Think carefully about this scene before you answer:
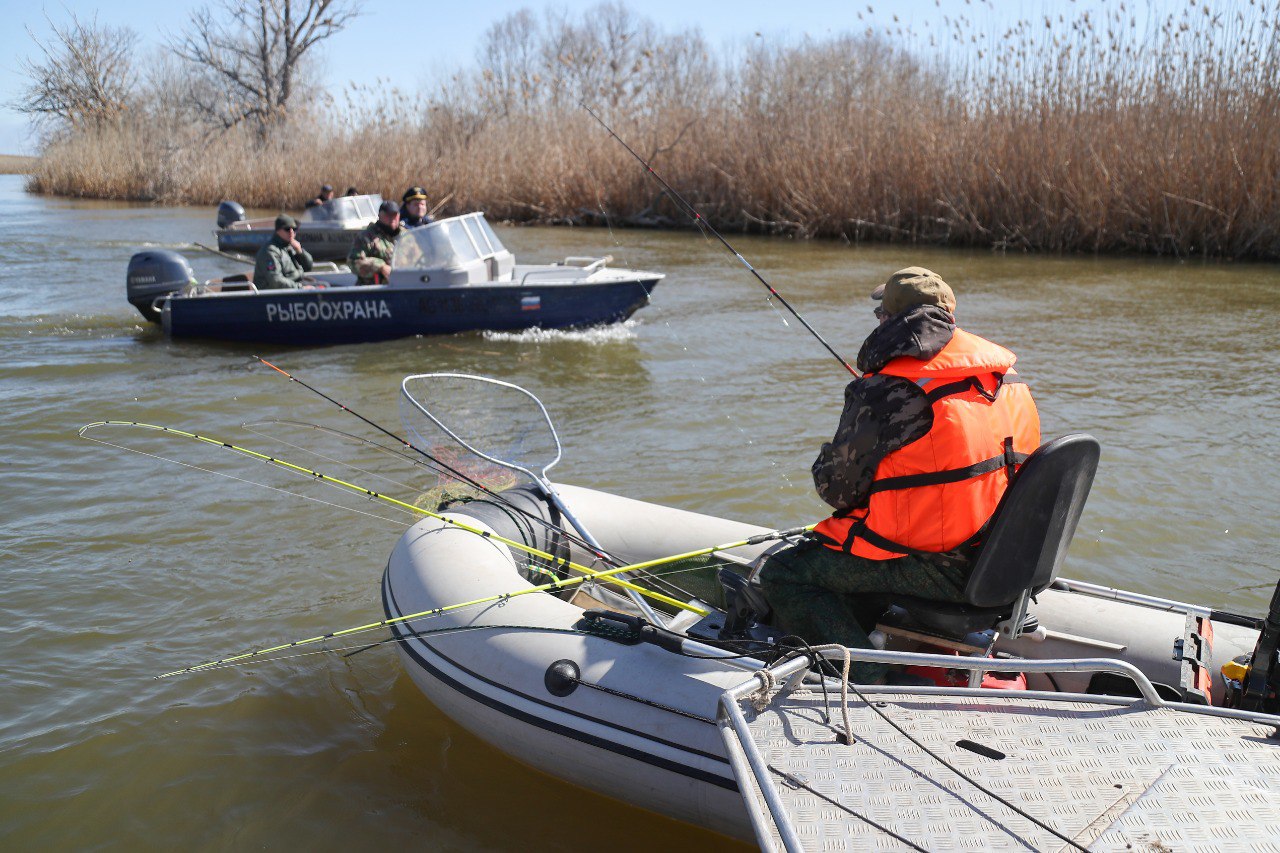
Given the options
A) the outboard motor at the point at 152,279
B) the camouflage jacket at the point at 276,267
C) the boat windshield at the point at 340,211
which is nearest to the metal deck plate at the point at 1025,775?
the camouflage jacket at the point at 276,267

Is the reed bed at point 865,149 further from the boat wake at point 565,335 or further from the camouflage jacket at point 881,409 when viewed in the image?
the camouflage jacket at point 881,409

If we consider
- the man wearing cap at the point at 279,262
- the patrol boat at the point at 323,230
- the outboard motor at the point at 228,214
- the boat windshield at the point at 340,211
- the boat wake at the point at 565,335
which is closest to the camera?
the boat wake at the point at 565,335

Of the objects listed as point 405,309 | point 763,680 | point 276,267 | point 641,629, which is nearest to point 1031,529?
point 763,680

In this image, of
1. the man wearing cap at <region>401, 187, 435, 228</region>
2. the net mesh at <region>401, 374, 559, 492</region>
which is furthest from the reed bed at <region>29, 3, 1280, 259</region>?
the net mesh at <region>401, 374, 559, 492</region>

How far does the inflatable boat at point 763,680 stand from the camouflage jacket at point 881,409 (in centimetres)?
37

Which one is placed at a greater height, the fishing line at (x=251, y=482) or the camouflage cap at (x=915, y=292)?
the camouflage cap at (x=915, y=292)

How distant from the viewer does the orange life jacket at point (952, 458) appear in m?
2.93

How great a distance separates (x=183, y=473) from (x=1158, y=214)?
1256cm

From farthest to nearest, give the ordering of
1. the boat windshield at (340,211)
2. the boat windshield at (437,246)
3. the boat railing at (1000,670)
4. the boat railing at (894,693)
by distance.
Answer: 1. the boat windshield at (340,211)
2. the boat windshield at (437,246)
3. the boat railing at (1000,670)
4. the boat railing at (894,693)

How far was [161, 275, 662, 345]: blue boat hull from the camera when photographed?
1055 centimetres

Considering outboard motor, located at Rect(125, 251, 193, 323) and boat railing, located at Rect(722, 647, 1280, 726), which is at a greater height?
outboard motor, located at Rect(125, 251, 193, 323)

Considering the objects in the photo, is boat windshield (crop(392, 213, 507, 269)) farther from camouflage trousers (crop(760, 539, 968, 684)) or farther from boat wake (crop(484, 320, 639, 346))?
camouflage trousers (crop(760, 539, 968, 684))

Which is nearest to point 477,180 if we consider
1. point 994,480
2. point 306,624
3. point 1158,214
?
point 1158,214

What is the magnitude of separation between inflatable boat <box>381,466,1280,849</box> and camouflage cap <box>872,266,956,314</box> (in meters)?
0.57
